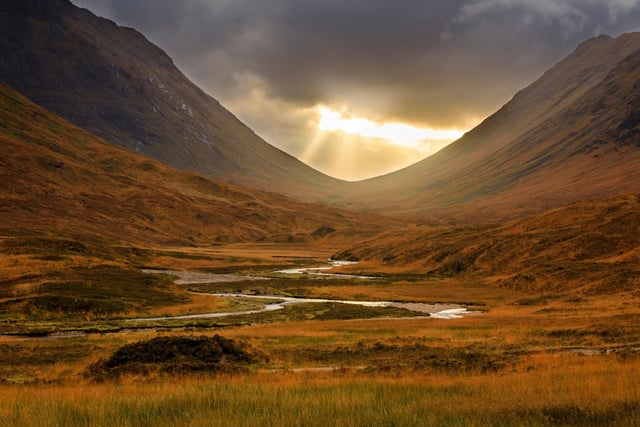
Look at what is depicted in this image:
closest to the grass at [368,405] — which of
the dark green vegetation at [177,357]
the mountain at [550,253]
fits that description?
the dark green vegetation at [177,357]

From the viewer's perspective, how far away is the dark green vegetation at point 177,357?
25467mm

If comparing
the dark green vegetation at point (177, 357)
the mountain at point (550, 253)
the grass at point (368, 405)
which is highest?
the mountain at point (550, 253)

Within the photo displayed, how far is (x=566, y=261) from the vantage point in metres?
86.6

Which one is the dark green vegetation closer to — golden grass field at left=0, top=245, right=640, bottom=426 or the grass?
golden grass field at left=0, top=245, right=640, bottom=426

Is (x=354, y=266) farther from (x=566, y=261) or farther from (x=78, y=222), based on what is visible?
(x=78, y=222)

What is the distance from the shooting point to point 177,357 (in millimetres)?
27703

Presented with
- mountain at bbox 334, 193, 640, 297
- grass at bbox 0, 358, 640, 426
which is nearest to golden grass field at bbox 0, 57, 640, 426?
grass at bbox 0, 358, 640, 426

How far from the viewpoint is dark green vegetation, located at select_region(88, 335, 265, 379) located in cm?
2547

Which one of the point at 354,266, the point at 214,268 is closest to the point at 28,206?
the point at 214,268

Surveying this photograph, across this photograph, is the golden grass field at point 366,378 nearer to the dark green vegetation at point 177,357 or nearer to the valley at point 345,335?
the valley at point 345,335

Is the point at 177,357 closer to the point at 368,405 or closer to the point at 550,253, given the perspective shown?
the point at 368,405

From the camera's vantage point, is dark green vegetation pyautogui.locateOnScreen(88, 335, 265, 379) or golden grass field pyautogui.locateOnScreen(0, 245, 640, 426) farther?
dark green vegetation pyautogui.locateOnScreen(88, 335, 265, 379)

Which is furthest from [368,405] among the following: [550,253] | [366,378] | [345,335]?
[550,253]

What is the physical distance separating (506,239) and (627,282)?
44849mm
